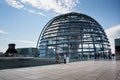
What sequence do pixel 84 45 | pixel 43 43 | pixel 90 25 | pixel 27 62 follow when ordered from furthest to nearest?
pixel 43 43
pixel 90 25
pixel 84 45
pixel 27 62

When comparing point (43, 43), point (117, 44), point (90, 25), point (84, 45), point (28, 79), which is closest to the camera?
point (28, 79)

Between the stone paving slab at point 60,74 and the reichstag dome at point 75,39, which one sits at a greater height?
the reichstag dome at point 75,39

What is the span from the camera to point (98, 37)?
94.0 meters

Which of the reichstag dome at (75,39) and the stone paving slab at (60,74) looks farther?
the reichstag dome at (75,39)

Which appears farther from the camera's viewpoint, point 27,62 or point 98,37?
point 98,37

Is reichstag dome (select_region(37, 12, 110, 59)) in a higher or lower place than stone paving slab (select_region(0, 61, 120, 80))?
higher

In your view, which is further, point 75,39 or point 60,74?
point 75,39

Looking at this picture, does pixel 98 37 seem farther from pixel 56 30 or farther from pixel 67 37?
pixel 56 30

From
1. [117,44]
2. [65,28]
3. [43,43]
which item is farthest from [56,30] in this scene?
[117,44]

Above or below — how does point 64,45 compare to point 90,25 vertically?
below

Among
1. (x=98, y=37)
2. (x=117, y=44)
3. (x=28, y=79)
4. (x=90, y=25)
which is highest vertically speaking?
(x=90, y=25)

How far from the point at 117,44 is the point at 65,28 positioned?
194 ft

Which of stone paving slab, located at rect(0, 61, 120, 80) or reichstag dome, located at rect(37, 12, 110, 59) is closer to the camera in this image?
stone paving slab, located at rect(0, 61, 120, 80)

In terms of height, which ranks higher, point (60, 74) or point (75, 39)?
point (75, 39)
